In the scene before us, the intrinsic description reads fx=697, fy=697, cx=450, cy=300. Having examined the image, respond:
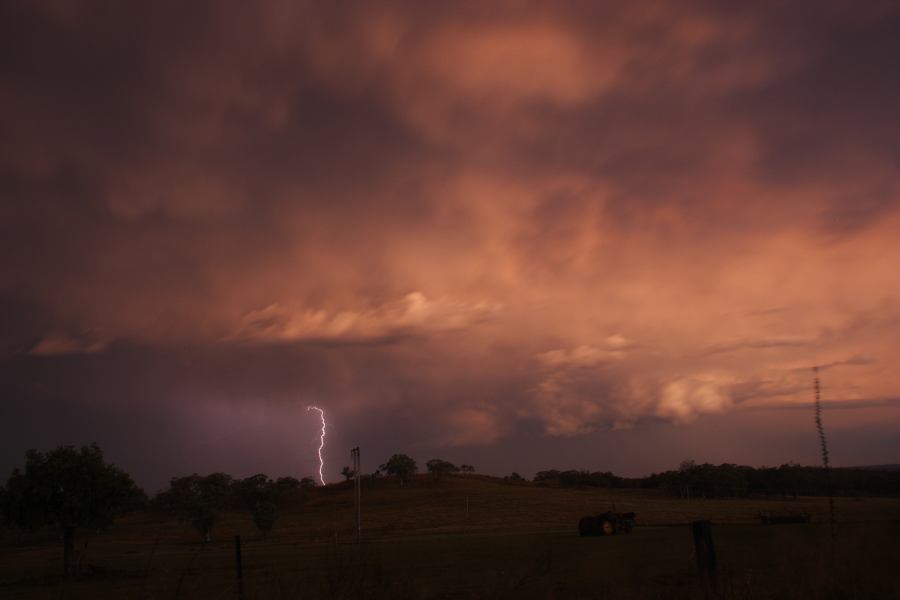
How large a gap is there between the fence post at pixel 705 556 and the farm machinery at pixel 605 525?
4272 centimetres

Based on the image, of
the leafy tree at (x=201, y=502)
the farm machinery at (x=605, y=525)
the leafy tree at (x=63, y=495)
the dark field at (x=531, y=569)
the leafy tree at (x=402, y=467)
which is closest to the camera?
the dark field at (x=531, y=569)

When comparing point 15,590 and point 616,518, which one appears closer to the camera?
point 15,590

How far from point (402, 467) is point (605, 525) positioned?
130 metres

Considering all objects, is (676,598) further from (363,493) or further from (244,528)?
(363,493)

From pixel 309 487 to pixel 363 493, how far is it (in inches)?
1496

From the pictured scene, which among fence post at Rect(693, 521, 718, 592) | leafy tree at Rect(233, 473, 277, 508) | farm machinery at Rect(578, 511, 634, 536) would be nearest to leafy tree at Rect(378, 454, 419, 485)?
leafy tree at Rect(233, 473, 277, 508)

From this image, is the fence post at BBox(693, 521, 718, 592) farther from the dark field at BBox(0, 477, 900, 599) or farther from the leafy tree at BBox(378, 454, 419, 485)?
the leafy tree at BBox(378, 454, 419, 485)

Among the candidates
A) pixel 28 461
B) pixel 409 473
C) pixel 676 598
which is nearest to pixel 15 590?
pixel 28 461

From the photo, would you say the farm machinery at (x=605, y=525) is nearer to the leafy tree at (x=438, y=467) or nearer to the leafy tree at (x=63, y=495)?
the leafy tree at (x=63, y=495)

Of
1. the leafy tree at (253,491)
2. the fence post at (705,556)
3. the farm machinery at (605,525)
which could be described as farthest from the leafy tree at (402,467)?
the fence post at (705,556)

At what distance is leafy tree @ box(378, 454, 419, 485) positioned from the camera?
174000 mm

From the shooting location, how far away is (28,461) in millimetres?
38562

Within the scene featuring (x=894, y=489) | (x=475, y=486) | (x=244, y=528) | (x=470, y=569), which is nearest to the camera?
(x=894, y=489)

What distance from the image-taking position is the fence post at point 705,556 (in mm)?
8112
